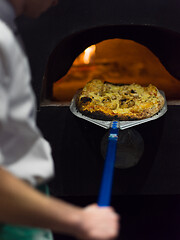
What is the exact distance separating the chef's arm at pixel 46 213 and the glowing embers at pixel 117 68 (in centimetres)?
160

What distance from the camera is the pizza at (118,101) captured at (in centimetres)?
167

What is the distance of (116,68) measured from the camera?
2422 mm

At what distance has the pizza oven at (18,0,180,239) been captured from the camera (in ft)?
5.55

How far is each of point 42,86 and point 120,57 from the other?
848 millimetres

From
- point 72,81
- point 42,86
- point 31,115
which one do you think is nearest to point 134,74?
point 72,81

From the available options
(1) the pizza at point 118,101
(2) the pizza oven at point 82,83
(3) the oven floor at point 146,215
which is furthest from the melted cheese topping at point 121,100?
(3) the oven floor at point 146,215

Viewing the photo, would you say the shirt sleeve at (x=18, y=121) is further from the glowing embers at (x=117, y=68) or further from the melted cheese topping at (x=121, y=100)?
the glowing embers at (x=117, y=68)

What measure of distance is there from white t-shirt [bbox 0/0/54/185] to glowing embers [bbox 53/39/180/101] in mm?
1502

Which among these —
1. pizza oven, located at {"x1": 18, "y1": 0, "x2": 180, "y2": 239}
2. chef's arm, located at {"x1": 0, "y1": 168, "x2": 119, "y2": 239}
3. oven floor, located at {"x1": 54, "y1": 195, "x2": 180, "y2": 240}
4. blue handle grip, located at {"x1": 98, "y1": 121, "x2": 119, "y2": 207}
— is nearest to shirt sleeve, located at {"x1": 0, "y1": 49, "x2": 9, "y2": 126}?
chef's arm, located at {"x1": 0, "y1": 168, "x2": 119, "y2": 239}

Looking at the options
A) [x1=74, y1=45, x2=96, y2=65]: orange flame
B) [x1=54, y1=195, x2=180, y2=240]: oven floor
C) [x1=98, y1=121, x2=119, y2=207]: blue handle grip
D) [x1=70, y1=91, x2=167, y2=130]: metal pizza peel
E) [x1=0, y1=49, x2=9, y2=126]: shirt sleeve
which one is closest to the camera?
[x1=0, y1=49, x2=9, y2=126]: shirt sleeve

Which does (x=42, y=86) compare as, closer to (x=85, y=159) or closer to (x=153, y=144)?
(x=85, y=159)

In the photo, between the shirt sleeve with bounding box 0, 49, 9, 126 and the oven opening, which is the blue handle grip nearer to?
the shirt sleeve with bounding box 0, 49, 9, 126

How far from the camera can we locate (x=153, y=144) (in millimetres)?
1921

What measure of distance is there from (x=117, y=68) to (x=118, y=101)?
2.25ft
